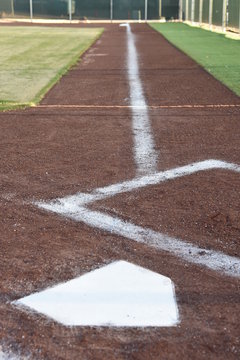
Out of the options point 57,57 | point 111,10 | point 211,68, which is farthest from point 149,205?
point 111,10

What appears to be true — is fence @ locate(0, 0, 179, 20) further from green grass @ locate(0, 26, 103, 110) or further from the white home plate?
the white home plate

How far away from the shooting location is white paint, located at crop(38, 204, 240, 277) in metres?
3.43

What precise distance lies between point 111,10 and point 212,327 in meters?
54.4

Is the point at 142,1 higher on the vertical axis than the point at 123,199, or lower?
higher

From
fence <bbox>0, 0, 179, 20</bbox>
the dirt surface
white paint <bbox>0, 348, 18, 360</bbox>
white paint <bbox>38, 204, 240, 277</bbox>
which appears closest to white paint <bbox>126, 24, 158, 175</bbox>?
the dirt surface

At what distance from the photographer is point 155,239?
378 cm

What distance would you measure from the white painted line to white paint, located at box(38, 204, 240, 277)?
17 centimetres

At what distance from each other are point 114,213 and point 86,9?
5484cm

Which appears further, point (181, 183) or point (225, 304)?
point (181, 183)

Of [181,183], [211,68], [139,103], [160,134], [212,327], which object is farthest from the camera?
[211,68]

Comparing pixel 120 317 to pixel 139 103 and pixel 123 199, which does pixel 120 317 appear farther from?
pixel 139 103

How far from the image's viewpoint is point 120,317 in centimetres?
286

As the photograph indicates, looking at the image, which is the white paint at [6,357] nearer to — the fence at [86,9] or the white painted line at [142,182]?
the white painted line at [142,182]

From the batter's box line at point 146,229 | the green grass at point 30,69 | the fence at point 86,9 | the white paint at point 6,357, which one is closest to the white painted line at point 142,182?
the batter's box line at point 146,229
